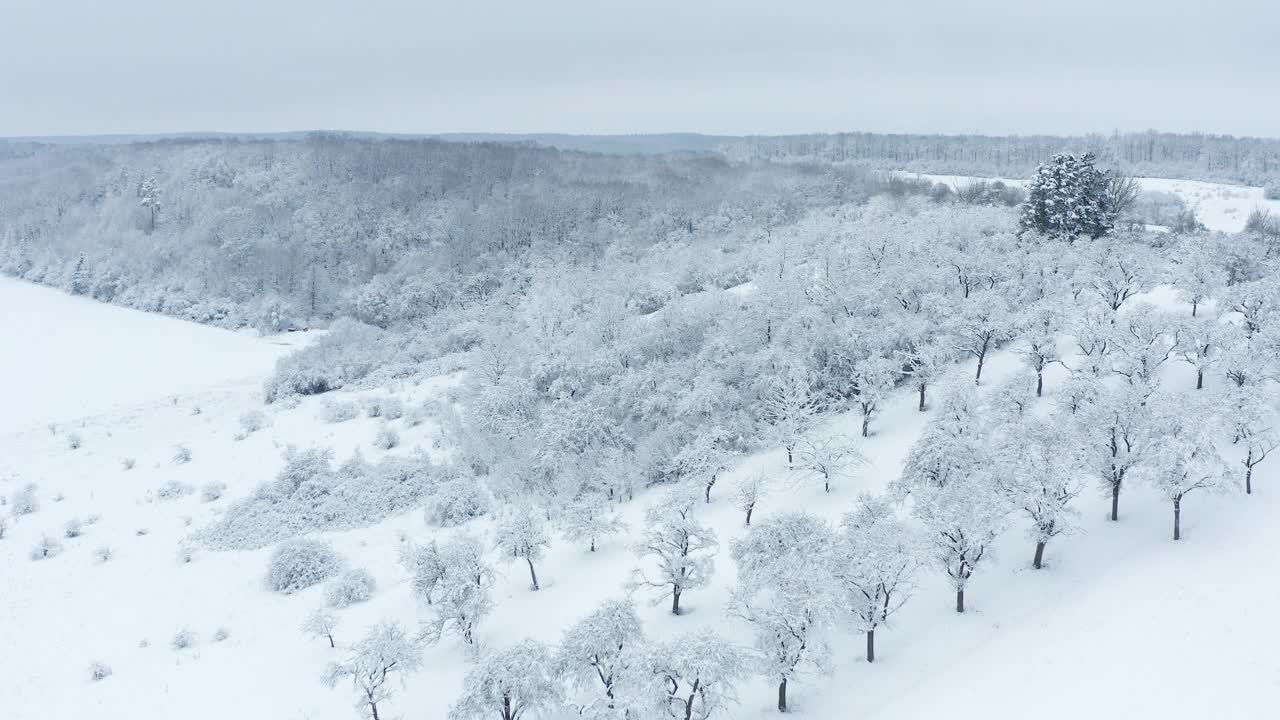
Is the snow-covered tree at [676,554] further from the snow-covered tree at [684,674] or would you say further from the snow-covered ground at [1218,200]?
the snow-covered ground at [1218,200]

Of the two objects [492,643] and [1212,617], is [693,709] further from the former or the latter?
[1212,617]

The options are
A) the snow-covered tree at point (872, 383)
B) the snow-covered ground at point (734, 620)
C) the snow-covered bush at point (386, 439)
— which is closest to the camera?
the snow-covered ground at point (734, 620)

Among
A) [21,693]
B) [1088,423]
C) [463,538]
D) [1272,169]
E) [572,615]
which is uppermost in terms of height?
[1272,169]

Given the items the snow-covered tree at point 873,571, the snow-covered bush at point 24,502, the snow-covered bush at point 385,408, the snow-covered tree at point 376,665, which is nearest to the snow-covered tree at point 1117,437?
the snow-covered tree at point 873,571

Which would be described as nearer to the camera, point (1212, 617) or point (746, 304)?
point (1212, 617)

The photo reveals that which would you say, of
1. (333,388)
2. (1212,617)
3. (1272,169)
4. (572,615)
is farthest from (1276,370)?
(1272,169)

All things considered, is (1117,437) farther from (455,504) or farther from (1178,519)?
(455,504)
